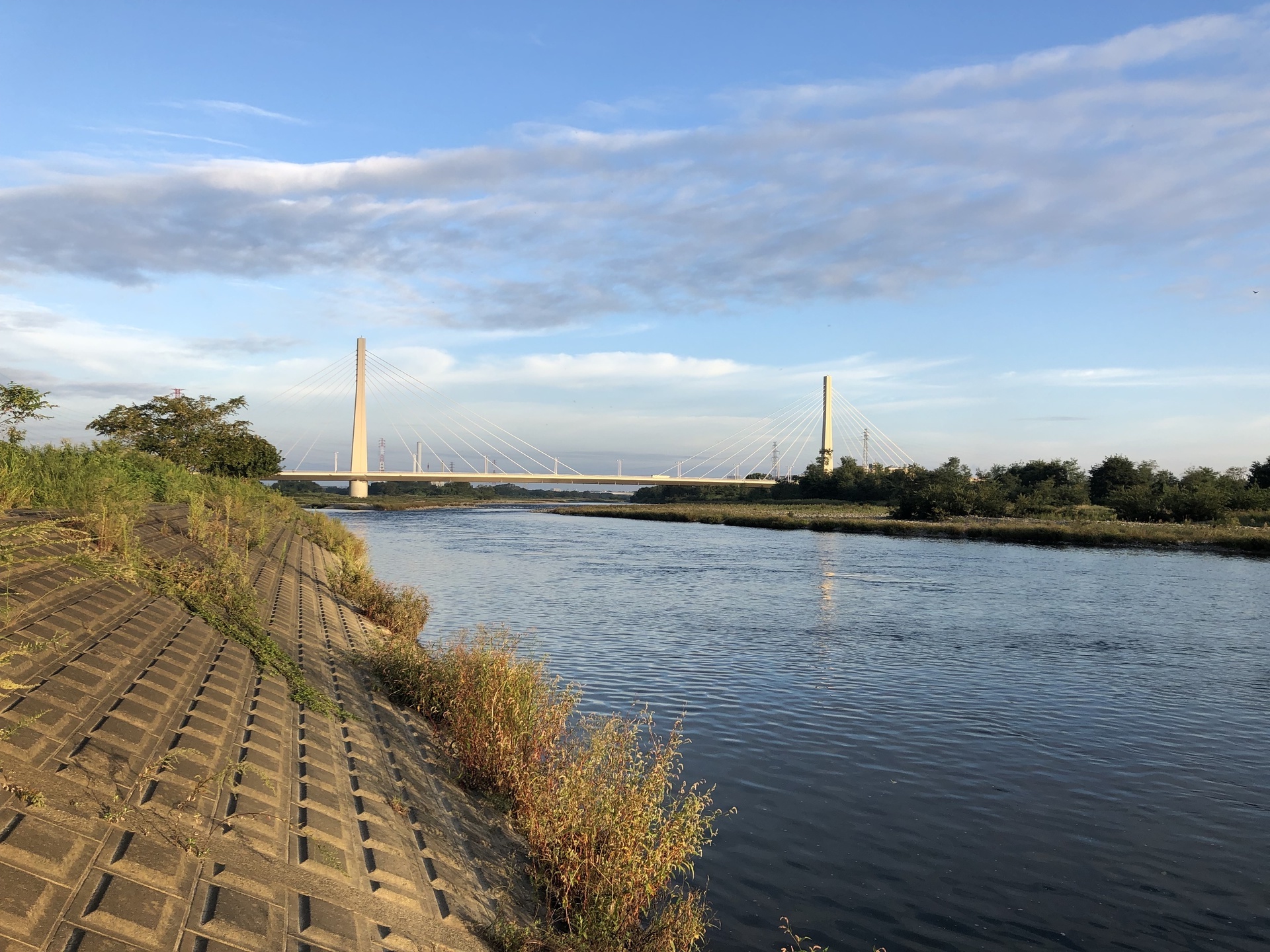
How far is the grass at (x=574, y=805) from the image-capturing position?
6133mm

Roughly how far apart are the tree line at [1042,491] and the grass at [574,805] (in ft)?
235

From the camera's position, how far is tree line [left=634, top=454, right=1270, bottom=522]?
73625 mm

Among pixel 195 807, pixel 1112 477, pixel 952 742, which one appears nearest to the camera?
pixel 195 807

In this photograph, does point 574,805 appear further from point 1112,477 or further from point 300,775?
point 1112,477

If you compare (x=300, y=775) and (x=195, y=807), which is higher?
(x=195, y=807)

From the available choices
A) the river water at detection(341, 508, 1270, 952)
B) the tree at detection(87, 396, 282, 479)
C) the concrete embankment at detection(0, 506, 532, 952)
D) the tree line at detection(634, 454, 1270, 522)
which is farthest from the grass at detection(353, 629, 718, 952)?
the tree line at detection(634, 454, 1270, 522)

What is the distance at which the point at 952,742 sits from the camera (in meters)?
12.5

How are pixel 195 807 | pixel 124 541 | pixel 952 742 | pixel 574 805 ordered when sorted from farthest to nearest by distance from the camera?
pixel 952 742 → pixel 124 541 → pixel 574 805 → pixel 195 807

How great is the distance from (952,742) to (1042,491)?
300ft

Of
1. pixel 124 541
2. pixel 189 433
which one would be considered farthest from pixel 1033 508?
pixel 124 541

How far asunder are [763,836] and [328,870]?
4.91m

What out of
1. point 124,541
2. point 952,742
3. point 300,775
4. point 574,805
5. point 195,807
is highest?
point 124,541

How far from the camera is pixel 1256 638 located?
71.8ft

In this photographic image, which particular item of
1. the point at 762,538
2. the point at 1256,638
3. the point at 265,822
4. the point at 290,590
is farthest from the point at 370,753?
the point at 762,538
